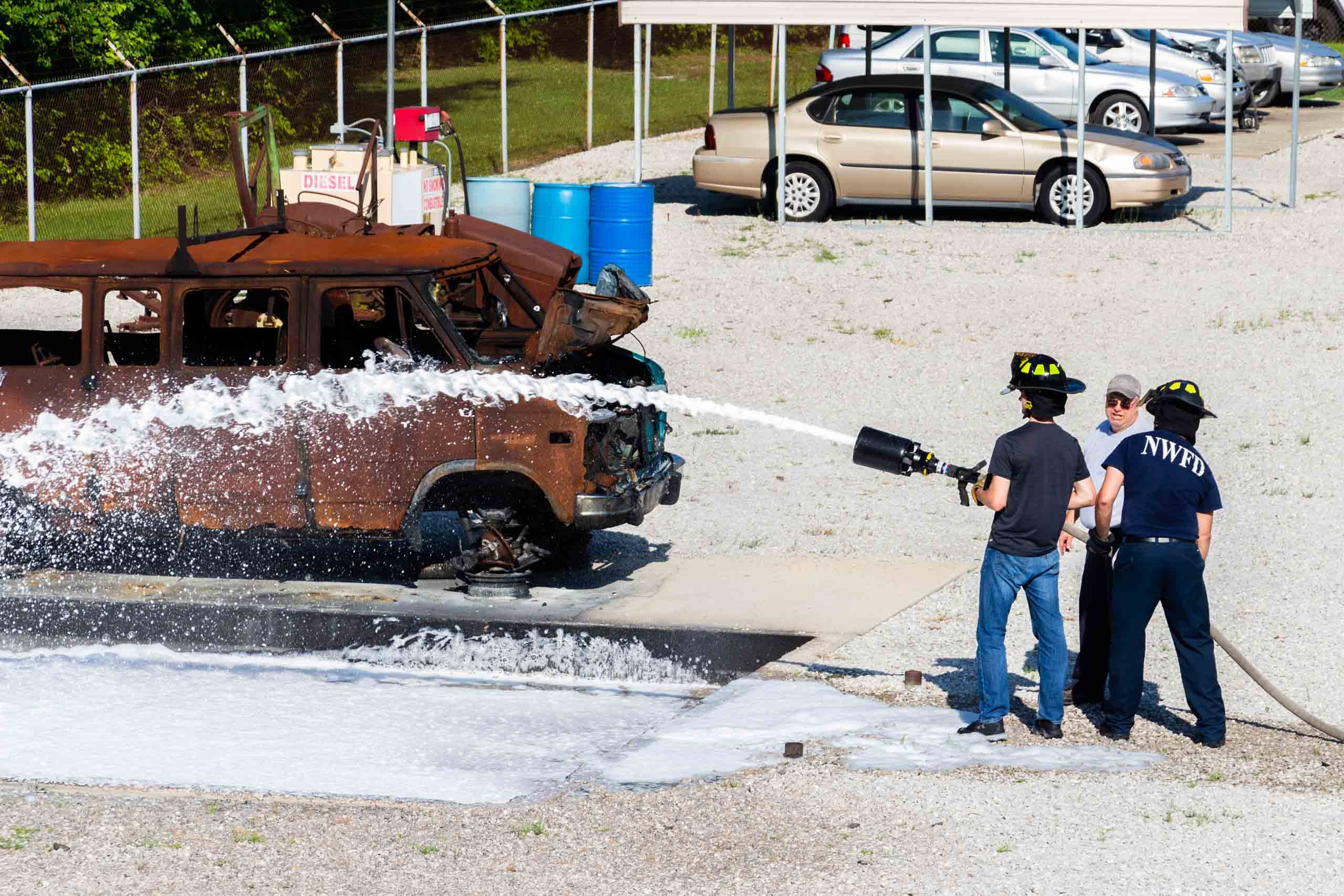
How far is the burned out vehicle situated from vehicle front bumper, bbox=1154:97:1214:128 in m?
17.3

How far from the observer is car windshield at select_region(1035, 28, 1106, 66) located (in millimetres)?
24172

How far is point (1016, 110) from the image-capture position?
1950 cm

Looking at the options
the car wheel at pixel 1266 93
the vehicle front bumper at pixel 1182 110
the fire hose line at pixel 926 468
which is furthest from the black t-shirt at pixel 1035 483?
the car wheel at pixel 1266 93

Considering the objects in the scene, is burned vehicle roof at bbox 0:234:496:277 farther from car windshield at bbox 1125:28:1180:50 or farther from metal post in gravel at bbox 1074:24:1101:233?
car windshield at bbox 1125:28:1180:50

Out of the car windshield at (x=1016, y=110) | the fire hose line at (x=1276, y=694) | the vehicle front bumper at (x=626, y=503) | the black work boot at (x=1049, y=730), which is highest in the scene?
the car windshield at (x=1016, y=110)

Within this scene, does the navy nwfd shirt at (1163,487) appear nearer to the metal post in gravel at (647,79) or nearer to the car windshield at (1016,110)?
the car windshield at (1016,110)

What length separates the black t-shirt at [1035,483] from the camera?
7172 mm

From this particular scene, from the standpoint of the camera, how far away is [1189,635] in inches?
285

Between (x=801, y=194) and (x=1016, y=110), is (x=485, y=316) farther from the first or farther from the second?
(x=1016, y=110)

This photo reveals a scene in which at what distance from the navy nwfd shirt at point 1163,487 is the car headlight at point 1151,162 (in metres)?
12.5

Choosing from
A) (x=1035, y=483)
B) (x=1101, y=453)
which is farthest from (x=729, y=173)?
(x=1035, y=483)

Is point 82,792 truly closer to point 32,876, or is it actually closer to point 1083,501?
point 32,876

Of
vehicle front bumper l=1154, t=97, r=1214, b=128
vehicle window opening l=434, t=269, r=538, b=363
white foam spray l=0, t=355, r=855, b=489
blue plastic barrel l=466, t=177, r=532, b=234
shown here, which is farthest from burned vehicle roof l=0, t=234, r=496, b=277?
vehicle front bumper l=1154, t=97, r=1214, b=128

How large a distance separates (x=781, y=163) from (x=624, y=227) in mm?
2867
